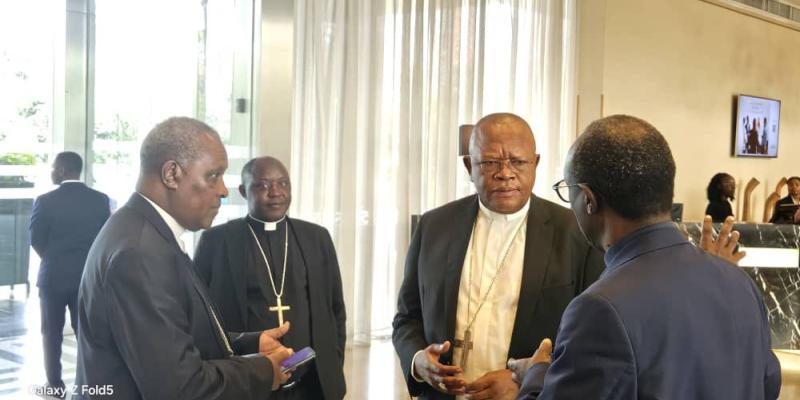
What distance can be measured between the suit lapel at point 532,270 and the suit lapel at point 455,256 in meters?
0.21

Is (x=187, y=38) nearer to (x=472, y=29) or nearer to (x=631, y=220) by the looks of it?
(x=472, y=29)

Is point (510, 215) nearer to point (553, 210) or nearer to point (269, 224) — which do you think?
point (553, 210)

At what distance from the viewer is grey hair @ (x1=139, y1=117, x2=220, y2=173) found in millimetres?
2127

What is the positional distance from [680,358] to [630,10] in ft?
32.7

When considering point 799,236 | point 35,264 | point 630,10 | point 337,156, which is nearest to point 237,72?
point 337,156

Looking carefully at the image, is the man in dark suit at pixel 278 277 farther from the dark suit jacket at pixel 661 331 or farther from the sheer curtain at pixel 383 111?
the sheer curtain at pixel 383 111

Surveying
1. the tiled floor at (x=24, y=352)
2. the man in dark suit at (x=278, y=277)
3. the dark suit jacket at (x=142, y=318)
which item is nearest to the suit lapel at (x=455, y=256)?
the dark suit jacket at (x=142, y=318)

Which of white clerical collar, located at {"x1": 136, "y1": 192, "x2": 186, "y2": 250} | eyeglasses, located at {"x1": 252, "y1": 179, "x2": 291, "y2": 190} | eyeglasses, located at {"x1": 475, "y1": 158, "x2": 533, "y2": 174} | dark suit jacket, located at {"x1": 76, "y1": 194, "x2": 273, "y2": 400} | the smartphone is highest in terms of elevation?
eyeglasses, located at {"x1": 475, "y1": 158, "x2": 533, "y2": 174}

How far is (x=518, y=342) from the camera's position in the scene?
236 cm

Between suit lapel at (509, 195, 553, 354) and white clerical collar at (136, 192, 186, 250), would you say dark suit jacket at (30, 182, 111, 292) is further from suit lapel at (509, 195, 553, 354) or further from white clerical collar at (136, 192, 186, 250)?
suit lapel at (509, 195, 553, 354)

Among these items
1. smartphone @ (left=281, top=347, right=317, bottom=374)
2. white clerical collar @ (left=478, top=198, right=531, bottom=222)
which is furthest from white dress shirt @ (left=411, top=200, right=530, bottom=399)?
smartphone @ (left=281, top=347, right=317, bottom=374)

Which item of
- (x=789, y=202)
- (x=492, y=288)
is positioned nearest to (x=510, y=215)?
(x=492, y=288)

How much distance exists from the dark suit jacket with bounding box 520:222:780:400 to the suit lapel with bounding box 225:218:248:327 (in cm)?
217

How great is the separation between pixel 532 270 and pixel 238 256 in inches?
64.5
